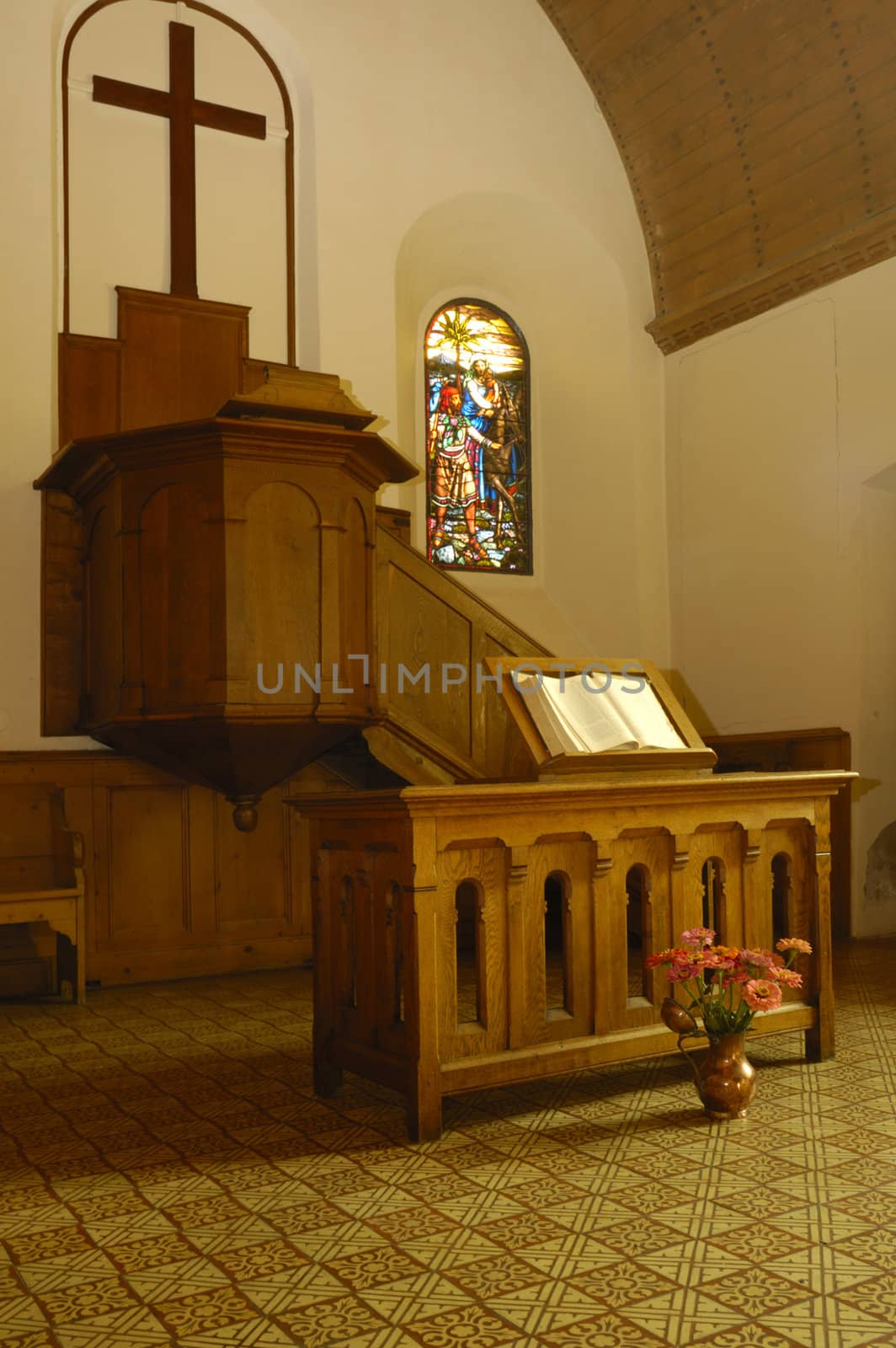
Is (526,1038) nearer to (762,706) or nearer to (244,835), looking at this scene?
(244,835)

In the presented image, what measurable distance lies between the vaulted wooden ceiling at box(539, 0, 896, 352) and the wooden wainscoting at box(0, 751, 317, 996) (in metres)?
5.34

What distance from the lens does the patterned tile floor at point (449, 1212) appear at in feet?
8.77

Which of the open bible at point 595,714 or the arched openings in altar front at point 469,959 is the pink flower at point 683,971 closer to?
the arched openings in altar front at point 469,959

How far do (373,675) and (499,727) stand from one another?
1.01 metres

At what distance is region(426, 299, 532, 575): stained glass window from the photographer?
Result: 415 inches

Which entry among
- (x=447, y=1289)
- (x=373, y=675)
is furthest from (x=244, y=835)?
(x=447, y=1289)

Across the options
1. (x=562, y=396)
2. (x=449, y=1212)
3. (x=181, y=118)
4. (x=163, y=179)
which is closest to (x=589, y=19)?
(x=562, y=396)

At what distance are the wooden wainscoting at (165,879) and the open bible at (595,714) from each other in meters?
3.71

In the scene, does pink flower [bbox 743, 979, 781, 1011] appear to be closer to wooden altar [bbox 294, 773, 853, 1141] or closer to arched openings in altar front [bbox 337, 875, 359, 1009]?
wooden altar [bbox 294, 773, 853, 1141]

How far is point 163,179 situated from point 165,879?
15.7 feet

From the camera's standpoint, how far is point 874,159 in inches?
341

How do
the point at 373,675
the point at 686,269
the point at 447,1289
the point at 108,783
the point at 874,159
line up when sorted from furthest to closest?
1. the point at 686,269
2. the point at 874,159
3. the point at 108,783
4. the point at 373,675
5. the point at 447,1289

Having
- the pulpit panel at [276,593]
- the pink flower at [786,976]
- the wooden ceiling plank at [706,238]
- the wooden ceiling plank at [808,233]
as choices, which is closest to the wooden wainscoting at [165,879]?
the pulpit panel at [276,593]

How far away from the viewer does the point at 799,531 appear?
9.39 m
